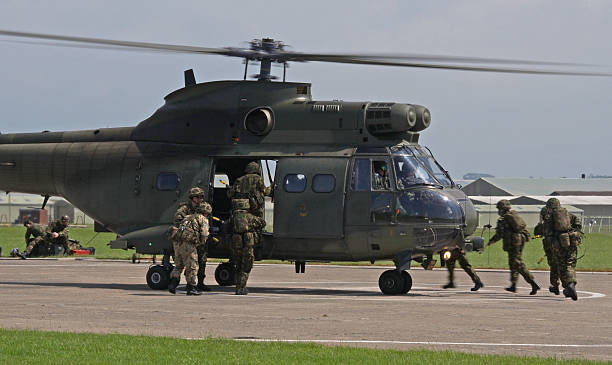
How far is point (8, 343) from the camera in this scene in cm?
1114

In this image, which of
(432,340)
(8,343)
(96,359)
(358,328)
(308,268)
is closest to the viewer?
(96,359)

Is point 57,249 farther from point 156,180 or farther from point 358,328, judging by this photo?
point 358,328

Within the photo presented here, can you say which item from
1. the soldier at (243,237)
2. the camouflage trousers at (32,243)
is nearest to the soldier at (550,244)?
the soldier at (243,237)

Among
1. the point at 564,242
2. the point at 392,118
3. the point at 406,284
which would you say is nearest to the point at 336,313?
the point at 406,284

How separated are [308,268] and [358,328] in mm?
17079

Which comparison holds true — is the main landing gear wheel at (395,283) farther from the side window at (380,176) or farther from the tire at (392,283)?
the side window at (380,176)

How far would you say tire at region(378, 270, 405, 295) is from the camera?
795 inches

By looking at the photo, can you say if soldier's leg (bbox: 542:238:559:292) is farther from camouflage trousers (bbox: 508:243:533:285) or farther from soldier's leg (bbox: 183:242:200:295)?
soldier's leg (bbox: 183:242:200:295)

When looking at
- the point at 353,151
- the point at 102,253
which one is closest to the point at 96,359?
the point at 353,151

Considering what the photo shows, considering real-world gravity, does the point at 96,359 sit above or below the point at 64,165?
below

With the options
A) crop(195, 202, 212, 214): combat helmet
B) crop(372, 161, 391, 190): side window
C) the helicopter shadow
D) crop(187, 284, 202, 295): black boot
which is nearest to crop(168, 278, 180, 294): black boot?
crop(187, 284, 202, 295): black boot

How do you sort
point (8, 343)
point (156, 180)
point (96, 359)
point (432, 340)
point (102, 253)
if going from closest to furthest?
1. point (96, 359)
2. point (8, 343)
3. point (432, 340)
4. point (156, 180)
5. point (102, 253)

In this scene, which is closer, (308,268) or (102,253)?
(308,268)

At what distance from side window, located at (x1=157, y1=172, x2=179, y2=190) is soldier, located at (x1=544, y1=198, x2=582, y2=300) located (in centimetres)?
780
